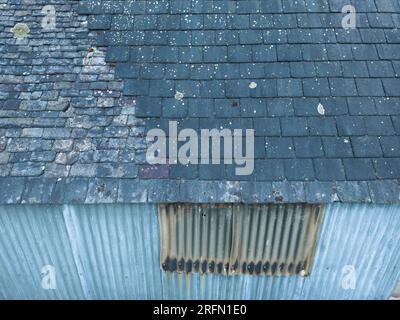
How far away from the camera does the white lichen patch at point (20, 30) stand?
4.62 meters

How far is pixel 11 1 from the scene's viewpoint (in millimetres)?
4898

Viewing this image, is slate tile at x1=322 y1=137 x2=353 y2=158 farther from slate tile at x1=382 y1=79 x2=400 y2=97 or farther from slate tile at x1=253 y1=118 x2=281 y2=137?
slate tile at x1=382 y1=79 x2=400 y2=97

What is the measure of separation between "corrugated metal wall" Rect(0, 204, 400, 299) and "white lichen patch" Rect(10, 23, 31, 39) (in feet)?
7.52

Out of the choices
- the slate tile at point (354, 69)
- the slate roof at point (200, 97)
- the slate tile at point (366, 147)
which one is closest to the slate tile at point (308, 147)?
the slate roof at point (200, 97)

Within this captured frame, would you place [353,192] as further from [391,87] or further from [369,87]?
[391,87]

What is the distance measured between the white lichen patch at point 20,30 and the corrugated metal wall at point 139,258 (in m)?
2.29

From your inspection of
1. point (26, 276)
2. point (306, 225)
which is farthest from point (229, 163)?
point (26, 276)

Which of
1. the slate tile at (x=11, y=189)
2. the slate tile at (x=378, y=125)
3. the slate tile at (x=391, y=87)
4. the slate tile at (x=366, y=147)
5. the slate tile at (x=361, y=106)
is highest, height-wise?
the slate tile at (x=391, y=87)

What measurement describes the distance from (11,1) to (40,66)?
1.33 metres

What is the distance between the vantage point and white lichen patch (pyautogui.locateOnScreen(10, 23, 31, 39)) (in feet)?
15.2

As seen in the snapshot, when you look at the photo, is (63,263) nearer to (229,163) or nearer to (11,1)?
(229,163)

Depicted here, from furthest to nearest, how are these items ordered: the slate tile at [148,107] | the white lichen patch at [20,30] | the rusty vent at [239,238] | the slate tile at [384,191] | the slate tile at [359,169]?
the white lichen patch at [20,30] → the rusty vent at [239,238] → the slate tile at [148,107] → the slate tile at [359,169] → the slate tile at [384,191]

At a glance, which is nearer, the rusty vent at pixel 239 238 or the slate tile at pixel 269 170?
the slate tile at pixel 269 170

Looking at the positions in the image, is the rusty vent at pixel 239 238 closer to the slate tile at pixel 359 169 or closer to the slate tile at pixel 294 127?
the slate tile at pixel 359 169
